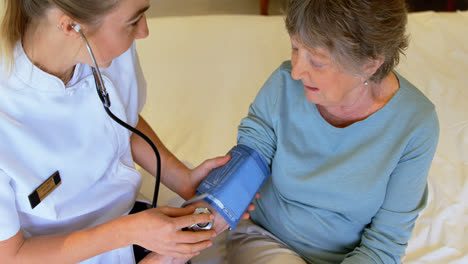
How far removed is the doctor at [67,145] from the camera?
3.11ft

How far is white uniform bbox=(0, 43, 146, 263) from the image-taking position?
3.14 feet

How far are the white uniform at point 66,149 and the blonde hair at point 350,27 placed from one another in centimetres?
54

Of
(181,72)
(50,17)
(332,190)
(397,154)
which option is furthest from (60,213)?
(181,72)

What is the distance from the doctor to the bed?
1.15ft

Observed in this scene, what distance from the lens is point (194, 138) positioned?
1.81 metres

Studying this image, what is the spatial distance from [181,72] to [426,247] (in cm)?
128

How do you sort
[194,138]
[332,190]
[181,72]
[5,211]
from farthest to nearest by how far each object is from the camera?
[181,72]
[194,138]
[332,190]
[5,211]

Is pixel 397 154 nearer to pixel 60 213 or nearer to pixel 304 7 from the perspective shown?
pixel 304 7

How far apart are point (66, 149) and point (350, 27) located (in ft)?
2.38

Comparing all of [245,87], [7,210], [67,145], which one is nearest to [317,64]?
[67,145]

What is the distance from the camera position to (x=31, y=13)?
0.96 m

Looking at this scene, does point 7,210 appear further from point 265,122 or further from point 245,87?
point 245,87

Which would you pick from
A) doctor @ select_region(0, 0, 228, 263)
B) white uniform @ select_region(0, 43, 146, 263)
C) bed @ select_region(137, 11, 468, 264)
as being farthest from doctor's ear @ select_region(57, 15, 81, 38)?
bed @ select_region(137, 11, 468, 264)

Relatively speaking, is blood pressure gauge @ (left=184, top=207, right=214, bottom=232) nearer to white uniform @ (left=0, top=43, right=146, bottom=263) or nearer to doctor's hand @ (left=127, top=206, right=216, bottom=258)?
doctor's hand @ (left=127, top=206, right=216, bottom=258)
